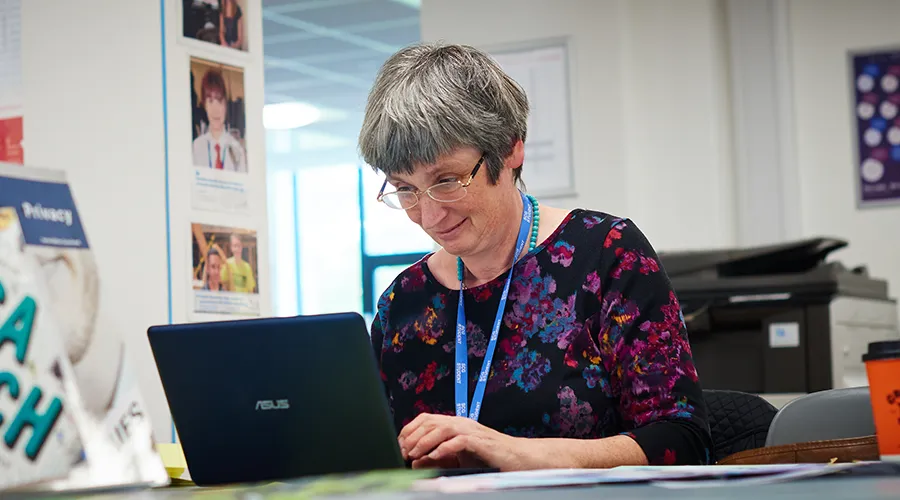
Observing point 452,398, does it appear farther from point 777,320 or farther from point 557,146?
point 557,146

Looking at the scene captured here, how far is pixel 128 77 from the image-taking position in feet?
8.13

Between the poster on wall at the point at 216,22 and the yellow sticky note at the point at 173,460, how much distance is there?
4.44 ft

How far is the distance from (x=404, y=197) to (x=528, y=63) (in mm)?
3350

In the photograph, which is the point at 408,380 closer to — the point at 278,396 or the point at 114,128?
the point at 278,396

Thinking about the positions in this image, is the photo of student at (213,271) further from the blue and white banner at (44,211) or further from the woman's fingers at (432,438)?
the blue and white banner at (44,211)

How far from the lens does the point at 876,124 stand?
4.71 m

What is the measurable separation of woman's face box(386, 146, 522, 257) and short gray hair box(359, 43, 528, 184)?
18 mm

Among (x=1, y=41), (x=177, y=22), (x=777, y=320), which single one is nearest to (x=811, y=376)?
(x=777, y=320)

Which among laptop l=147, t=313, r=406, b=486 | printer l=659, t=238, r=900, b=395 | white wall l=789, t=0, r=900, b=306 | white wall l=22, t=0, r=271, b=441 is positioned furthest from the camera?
white wall l=789, t=0, r=900, b=306

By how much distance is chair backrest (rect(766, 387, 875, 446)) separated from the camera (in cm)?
155

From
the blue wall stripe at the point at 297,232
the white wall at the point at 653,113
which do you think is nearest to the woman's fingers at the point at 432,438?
the white wall at the point at 653,113

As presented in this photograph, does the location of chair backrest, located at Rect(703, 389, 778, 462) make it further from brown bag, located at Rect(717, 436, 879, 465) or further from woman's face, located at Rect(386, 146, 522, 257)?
brown bag, located at Rect(717, 436, 879, 465)

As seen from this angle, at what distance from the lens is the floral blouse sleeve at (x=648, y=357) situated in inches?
57.3

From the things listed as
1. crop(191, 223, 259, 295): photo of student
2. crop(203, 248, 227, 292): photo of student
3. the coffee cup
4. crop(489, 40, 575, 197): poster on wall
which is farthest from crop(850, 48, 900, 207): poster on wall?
the coffee cup
